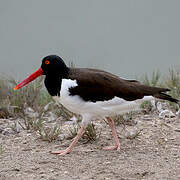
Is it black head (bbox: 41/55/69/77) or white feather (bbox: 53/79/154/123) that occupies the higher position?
black head (bbox: 41/55/69/77)

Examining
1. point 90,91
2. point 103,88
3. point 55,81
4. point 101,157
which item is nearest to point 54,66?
point 55,81

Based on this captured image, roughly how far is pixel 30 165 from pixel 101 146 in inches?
47.0

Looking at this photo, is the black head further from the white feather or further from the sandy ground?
the sandy ground

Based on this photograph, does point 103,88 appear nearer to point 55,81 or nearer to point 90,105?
point 90,105

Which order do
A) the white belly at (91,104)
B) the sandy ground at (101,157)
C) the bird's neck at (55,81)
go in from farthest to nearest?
the bird's neck at (55,81)
the white belly at (91,104)
the sandy ground at (101,157)

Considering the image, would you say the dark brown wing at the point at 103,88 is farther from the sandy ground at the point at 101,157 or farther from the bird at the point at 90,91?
the sandy ground at the point at 101,157

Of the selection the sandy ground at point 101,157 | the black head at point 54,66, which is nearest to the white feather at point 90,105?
the black head at point 54,66

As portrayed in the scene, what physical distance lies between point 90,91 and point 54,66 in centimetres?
64

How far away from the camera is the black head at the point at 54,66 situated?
485 cm

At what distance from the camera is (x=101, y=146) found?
205 inches

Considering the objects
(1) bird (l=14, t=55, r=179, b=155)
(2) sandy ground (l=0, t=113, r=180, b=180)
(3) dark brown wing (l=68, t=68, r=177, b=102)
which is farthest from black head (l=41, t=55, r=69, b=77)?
(2) sandy ground (l=0, t=113, r=180, b=180)

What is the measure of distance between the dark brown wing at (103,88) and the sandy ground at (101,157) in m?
0.79

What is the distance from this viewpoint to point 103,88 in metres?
4.73

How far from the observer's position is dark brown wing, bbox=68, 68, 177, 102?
467 centimetres
